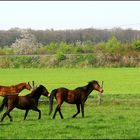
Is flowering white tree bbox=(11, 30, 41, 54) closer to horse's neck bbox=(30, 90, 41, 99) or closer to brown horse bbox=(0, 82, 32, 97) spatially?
brown horse bbox=(0, 82, 32, 97)

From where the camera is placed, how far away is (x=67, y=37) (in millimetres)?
159625

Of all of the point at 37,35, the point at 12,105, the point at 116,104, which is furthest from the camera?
the point at 37,35

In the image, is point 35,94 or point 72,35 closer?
point 35,94

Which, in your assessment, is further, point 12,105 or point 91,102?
point 91,102

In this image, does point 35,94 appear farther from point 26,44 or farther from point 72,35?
point 72,35

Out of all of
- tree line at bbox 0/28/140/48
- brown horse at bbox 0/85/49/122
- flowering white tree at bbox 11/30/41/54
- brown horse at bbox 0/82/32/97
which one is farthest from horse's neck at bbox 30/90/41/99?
tree line at bbox 0/28/140/48

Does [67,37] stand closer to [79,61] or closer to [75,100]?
[79,61]

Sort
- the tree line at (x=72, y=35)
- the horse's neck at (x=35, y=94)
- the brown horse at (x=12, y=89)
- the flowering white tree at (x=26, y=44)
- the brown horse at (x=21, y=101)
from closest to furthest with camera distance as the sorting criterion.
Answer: the brown horse at (x=21, y=101), the horse's neck at (x=35, y=94), the brown horse at (x=12, y=89), the flowering white tree at (x=26, y=44), the tree line at (x=72, y=35)

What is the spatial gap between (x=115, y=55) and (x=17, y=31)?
3621 inches

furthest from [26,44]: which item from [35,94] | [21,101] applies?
[21,101]

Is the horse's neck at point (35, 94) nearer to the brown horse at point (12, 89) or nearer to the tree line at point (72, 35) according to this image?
the brown horse at point (12, 89)

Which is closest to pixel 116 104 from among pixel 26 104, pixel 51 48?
pixel 26 104

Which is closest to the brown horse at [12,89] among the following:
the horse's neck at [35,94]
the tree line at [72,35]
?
the horse's neck at [35,94]

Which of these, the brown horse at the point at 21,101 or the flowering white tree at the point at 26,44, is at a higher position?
the brown horse at the point at 21,101
